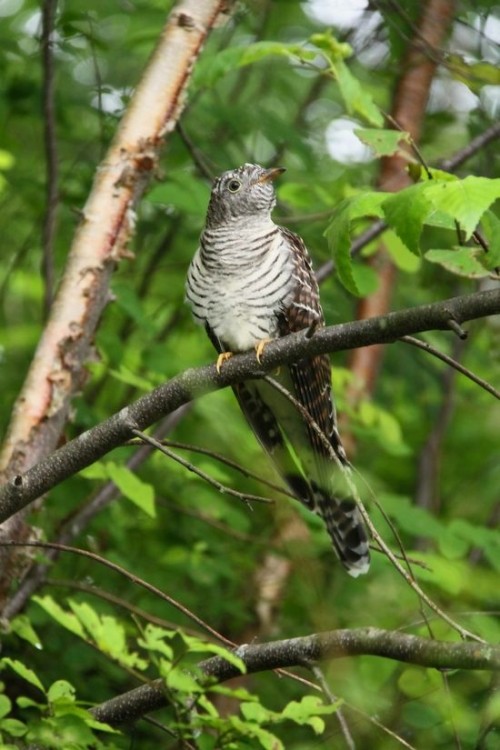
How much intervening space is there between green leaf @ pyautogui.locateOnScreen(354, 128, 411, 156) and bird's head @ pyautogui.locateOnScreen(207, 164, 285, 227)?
114 centimetres

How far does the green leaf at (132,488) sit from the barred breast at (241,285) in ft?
1.86

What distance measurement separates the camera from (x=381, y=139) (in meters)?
2.83

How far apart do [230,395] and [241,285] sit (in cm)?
132

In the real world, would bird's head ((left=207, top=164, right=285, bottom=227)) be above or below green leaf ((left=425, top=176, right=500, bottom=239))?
below

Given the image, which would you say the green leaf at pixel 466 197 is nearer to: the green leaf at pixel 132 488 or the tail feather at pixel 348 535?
the green leaf at pixel 132 488

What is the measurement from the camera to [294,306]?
366cm

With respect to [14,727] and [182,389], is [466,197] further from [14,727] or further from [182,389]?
[14,727]

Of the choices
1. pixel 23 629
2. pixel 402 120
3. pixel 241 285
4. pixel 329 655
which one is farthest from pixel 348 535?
pixel 402 120

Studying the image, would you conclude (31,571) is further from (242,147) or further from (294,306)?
(242,147)

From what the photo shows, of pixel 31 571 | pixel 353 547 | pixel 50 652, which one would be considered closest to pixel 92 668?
pixel 50 652

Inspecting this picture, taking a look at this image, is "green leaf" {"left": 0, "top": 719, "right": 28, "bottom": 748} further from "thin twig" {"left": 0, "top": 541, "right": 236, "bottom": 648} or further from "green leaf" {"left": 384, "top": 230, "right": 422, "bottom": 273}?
"green leaf" {"left": 384, "top": 230, "right": 422, "bottom": 273}

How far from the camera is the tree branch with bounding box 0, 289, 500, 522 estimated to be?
2.17 metres

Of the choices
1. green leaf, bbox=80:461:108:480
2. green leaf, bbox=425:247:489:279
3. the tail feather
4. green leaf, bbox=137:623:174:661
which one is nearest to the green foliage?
green leaf, bbox=425:247:489:279

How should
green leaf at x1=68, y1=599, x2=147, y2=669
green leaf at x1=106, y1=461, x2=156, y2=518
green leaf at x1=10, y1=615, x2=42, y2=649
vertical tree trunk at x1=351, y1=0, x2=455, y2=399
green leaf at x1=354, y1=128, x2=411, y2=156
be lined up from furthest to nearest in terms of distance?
vertical tree trunk at x1=351, y1=0, x2=455, y2=399, green leaf at x1=106, y1=461, x2=156, y2=518, green leaf at x1=10, y1=615, x2=42, y2=649, green leaf at x1=354, y1=128, x2=411, y2=156, green leaf at x1=68, y1=599, x2=147, y2=669
